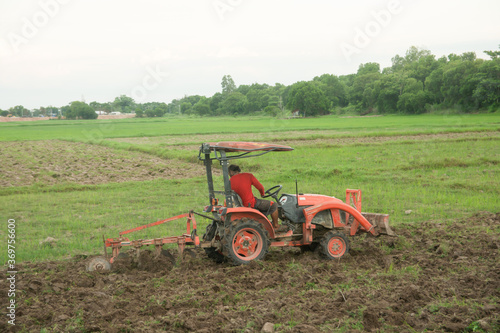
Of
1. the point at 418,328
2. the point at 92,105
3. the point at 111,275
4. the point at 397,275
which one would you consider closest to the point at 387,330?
the point at 418,328

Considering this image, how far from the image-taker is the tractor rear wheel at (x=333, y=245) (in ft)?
24.0

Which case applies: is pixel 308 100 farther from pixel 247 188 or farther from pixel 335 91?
pixel 247 188

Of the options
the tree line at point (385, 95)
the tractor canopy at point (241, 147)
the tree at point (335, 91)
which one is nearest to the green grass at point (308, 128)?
the tree line at point (385, 95)

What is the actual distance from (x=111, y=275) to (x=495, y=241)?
6.44 m

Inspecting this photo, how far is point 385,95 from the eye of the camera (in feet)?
228

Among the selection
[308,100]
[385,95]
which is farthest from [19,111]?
[385,95]

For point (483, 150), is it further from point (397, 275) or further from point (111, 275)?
point (111, 275)

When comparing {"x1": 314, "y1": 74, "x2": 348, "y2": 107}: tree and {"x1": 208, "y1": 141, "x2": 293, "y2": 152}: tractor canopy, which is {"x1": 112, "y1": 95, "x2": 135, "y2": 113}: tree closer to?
{"x1": 314, "y1": 74, "x2": 348, "y2": 107}: tree

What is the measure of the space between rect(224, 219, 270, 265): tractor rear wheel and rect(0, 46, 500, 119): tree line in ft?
167

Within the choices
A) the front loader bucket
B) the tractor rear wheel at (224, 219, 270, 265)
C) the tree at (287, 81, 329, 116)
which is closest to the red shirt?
the tractor rear wheel at (224, 219, 270, 265)

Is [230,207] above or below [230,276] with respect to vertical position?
above

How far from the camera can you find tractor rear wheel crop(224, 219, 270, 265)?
6.93m

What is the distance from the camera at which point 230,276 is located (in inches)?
259

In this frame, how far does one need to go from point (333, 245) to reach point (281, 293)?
1870mm
